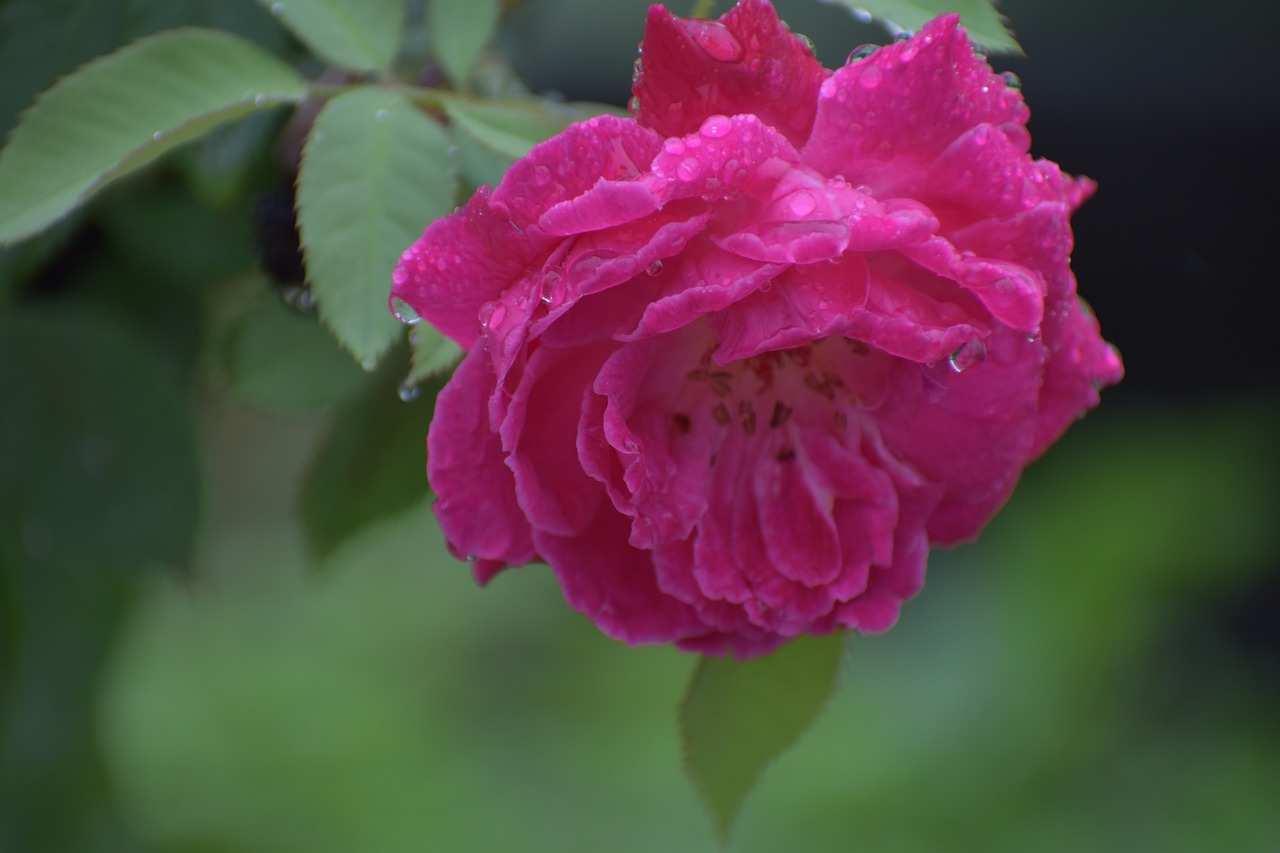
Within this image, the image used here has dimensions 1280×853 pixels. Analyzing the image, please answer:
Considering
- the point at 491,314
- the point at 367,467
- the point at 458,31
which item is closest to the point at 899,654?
the point at 367,467

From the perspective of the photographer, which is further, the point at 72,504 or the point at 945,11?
the point at 72,504

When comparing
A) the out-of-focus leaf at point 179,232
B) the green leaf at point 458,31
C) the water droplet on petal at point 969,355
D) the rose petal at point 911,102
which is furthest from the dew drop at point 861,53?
the out-of-focus leaf at point 179,232

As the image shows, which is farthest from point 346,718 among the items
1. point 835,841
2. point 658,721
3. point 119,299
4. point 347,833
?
point 119,299

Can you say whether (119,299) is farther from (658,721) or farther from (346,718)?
(658,721)

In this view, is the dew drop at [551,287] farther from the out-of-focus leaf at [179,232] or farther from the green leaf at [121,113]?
the out-of-focus leaf at [179,232]

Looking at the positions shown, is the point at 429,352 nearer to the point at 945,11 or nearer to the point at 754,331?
the point at 754,331

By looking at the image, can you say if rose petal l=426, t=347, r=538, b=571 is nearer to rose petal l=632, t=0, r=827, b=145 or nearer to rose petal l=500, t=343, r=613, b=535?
rose petal l=500, t=343, r=613, b=535
